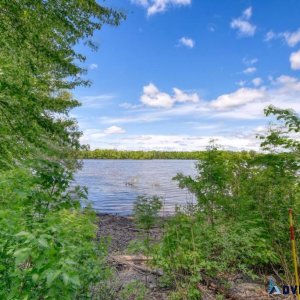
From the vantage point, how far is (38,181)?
3.23m

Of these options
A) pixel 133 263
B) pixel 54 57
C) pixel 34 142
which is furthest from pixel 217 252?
pixel 54 57

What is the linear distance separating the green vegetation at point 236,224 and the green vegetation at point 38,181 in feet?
4.85

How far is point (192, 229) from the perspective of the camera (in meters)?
5.68

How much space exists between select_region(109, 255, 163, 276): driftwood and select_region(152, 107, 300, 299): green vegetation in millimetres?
975

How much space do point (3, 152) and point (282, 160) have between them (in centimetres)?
631

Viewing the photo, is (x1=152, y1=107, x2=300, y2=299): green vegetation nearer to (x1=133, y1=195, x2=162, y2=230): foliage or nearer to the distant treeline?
(x1=133, y1=195, x2=162, y2=230): foliage

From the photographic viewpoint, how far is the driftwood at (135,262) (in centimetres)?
662

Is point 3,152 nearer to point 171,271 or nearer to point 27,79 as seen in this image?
point 27,79

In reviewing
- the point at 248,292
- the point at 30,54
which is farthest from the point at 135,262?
the point at 30,54

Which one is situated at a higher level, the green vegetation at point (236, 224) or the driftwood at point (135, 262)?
the green vegetation at point (236, 224)

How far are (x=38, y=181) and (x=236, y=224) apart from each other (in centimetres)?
411

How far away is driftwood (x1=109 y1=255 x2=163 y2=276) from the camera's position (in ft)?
21.7

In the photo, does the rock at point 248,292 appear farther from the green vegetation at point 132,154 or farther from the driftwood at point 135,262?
the green vegetation at point 132,154

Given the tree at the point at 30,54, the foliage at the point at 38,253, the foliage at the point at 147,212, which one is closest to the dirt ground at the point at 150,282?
the foliage at the point at 147,212
